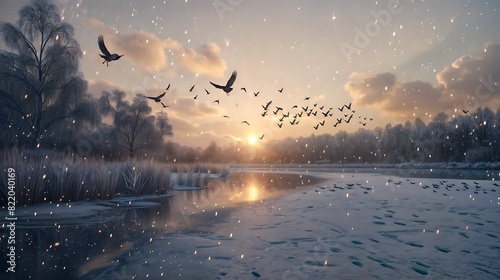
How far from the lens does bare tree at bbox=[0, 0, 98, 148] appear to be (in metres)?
21.5

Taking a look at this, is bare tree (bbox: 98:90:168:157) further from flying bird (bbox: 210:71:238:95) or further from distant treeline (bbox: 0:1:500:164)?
flying bird (bbox: 210:71:238:95)

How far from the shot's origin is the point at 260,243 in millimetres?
5762

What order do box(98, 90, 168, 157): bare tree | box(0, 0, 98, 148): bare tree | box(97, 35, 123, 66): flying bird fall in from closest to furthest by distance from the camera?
box(97, 35, 123, 66): flying bird → box(0, 0, 98, 148): bare tree → box(98, 90, 168, 157): bare tree

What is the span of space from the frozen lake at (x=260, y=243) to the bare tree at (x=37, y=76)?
1709 cm

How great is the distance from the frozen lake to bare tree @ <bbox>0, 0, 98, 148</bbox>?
Result: 56.1ft

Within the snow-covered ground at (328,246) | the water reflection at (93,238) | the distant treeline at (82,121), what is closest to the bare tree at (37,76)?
the distant treeline at (82,121)

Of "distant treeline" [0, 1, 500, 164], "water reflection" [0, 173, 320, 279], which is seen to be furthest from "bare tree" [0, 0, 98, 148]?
"water reflection" [0, 173, 320, 279]

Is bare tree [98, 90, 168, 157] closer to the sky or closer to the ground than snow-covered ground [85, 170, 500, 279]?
closer to the sky

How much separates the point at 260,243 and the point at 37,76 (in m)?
24.6

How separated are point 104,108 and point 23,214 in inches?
1471

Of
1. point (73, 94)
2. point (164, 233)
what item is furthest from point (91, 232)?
point (73, 94)

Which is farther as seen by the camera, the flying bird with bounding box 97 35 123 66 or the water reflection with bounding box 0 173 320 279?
the flying bird with bounding box 97 35 123 66

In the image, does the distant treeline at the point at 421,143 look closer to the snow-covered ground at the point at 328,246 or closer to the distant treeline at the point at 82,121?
the distant treeline at the point at 82,121

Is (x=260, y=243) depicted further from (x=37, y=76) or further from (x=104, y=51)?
(x=37, y=76)
